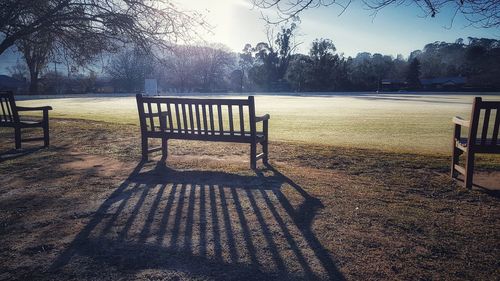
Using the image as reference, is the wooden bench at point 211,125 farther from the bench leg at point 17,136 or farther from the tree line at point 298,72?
the tree line at point 298,72

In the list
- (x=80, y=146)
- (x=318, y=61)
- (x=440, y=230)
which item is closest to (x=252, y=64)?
(x=318, y=61)

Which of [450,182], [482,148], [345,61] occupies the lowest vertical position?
[450,182]

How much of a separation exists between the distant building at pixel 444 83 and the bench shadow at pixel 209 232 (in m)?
62.4

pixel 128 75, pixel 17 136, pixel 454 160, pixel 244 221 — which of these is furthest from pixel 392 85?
pixel 244 221

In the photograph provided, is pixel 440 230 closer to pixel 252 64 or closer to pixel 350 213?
pixel 350 213

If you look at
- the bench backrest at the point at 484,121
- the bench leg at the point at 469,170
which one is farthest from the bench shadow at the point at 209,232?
the bench backrest at the point at 484,121

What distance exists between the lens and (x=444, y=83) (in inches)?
2473

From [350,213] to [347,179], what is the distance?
1.44 meters

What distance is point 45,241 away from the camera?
10.1 feet

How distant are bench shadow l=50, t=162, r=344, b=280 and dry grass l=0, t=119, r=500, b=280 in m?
0.01

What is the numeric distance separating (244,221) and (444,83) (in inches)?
2725

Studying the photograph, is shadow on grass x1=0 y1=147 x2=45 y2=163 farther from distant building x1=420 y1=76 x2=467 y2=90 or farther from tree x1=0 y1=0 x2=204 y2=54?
distant building x1=420 y1=76 x2=467 y2=90

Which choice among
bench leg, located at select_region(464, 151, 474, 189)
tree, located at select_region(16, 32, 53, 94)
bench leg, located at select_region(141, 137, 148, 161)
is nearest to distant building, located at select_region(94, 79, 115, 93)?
tree, located at select_region(16, 32, 53, 94)

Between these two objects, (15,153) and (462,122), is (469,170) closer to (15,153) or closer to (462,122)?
(462,122)
